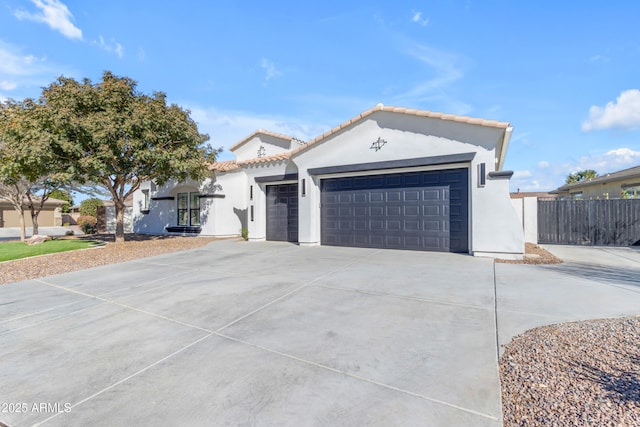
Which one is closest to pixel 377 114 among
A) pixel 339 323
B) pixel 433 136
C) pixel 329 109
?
pixel 433 136

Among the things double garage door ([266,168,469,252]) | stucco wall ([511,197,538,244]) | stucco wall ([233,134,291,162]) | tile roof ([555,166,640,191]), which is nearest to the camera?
double garage door ([266,168,469,252])

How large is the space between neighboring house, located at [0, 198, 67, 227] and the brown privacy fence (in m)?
39.6

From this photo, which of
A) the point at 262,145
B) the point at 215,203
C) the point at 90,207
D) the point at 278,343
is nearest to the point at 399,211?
the point at 278,343

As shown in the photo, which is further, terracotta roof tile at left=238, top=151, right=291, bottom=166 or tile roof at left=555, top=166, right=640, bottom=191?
tile roof at left=555, top=166, right=640, bottom=191

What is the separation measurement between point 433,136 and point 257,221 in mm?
8289

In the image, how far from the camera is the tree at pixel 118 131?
1043 centimetres

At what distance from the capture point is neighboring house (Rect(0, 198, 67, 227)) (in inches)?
1130

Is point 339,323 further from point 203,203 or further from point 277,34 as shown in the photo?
point 203,203

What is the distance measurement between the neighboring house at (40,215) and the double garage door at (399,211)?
106 ft

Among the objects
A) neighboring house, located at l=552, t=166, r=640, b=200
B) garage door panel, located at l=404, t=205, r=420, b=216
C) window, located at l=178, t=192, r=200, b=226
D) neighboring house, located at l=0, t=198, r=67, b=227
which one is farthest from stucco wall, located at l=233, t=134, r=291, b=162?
neighboring house, located at l=0, t=198, r=67, b=227

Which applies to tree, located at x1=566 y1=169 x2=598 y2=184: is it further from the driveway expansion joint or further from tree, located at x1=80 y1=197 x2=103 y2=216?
tree, located at x1=80 y1=197 x2=103 y2=216

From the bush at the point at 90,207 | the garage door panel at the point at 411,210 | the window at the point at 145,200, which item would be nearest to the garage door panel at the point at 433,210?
the garage door panel at the point at 411,210

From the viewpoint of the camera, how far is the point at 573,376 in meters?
2.44

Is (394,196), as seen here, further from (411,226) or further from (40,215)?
(40,215)
